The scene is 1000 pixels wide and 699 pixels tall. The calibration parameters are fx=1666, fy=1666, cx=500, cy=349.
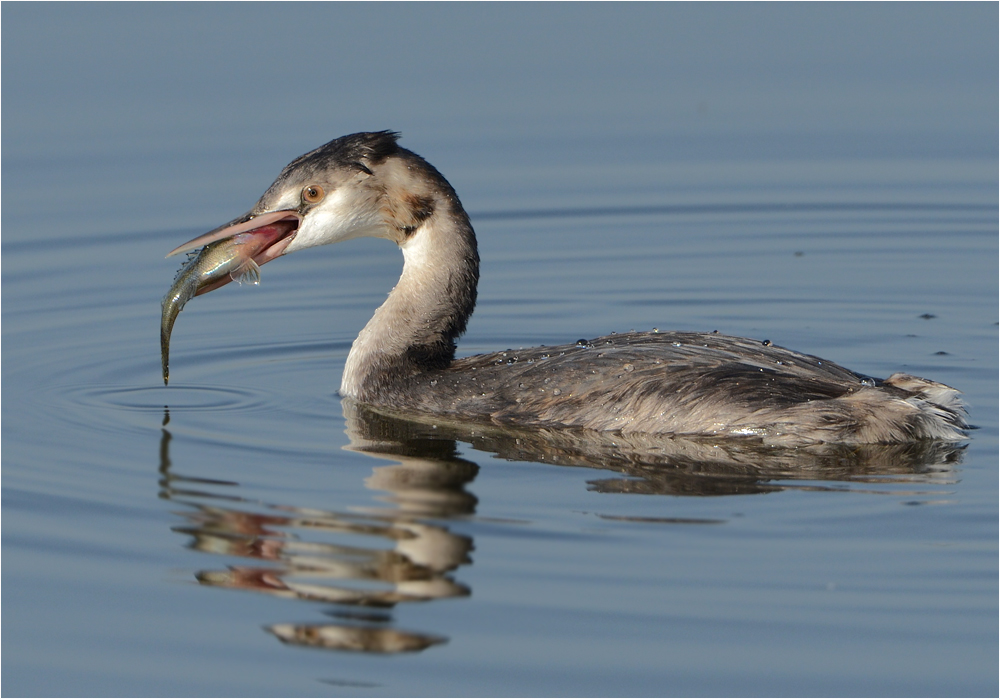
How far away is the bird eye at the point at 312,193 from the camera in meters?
8.91

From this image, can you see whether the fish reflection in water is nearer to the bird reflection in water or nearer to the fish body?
A: the bird reflection in water

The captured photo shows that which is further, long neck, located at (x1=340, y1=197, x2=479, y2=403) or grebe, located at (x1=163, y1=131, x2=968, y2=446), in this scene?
long neck, located at (x1=340, y1=197, x2=479, y2=403)

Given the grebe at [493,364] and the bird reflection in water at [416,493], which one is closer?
the bird reflection in water at [416,493]

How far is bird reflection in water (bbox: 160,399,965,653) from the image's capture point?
6.45m

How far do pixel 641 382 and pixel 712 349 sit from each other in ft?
1.52

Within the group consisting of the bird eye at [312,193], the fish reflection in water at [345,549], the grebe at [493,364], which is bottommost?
the fish reflection in water at [345,549]

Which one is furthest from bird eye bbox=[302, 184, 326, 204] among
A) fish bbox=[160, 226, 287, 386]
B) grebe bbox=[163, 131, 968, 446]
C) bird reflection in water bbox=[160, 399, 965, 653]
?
bird reflection in water bbox=[160, 399, 965, 653]

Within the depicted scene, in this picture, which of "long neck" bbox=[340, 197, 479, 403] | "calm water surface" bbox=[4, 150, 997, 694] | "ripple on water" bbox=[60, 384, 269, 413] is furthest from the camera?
"ripple on water" bbox=[60, 384, 269, 413]

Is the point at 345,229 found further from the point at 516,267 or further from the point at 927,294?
the point at 927,294

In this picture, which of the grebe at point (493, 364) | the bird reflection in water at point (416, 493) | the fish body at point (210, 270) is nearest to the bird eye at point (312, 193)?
the grebe at point (493, 364)

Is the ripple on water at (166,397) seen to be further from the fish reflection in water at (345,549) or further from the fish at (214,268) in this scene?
the fish reflection in water at (345,549)

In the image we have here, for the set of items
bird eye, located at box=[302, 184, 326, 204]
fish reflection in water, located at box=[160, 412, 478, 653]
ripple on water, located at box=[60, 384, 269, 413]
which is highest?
bird eye, located at box=[302, 184, 326, 204]

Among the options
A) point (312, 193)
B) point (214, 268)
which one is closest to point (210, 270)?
point (214, 268)

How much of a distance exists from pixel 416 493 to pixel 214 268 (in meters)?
1.95
